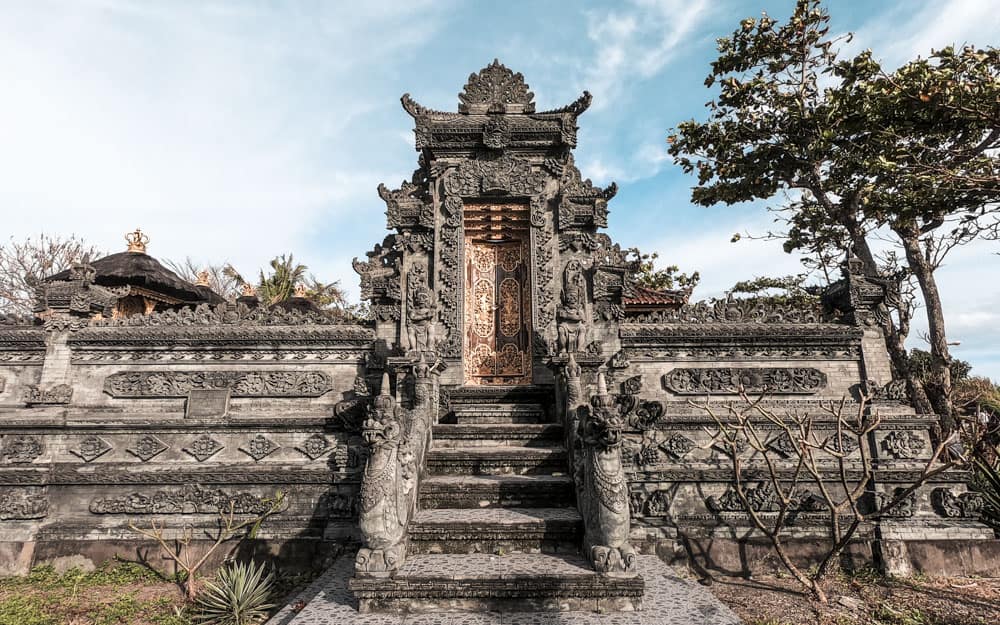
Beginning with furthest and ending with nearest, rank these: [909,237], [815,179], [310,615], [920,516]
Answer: [815,179]
[909,237]
[920,516]
[310,615]

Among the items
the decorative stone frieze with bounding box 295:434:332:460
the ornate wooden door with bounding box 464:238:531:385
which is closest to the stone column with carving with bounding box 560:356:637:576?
the decorative stone frieze with bounding box 295:434:332:460

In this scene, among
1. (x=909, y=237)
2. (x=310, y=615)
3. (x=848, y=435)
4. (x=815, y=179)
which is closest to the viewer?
(x=310, y=615)

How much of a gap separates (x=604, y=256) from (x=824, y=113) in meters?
7.29

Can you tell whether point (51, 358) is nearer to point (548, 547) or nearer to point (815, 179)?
point (548, 547)

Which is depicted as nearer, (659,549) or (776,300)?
(659,549)

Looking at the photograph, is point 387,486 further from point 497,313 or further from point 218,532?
point 497,313

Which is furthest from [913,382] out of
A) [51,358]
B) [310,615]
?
[51,358]

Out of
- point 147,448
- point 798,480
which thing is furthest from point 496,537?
point 147,448

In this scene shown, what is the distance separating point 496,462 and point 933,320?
12.3 meters

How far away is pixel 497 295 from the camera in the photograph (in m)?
10.2

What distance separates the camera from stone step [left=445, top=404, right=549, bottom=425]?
789 centimetres

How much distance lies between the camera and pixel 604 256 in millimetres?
9297

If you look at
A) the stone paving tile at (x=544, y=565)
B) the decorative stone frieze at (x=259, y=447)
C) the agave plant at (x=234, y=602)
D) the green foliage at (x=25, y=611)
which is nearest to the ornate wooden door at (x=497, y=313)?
the decorative stone frieze at (x=259, y=447)

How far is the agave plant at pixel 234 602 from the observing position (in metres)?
5.20
